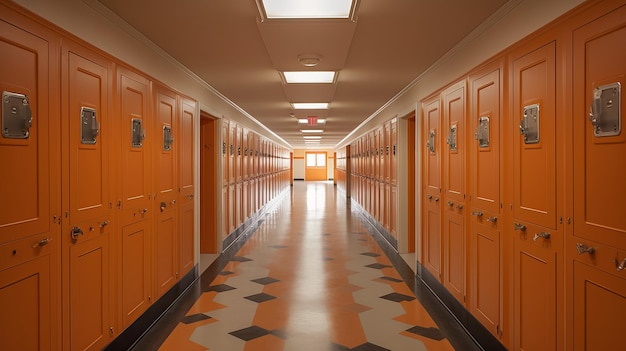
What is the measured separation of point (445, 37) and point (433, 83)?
1.12 metres

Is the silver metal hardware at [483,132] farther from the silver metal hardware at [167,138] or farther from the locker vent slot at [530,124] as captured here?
the silver metal hardware at [167,138]

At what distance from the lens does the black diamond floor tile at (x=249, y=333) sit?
11.1ft

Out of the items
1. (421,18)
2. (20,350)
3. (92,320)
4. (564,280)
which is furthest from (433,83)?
(20,350)

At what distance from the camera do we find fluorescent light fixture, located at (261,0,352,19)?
291 cm

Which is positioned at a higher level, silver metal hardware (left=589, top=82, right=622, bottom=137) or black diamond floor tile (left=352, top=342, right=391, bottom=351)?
silver metal hardware (left=589, top=82, right=622, bottom=137)

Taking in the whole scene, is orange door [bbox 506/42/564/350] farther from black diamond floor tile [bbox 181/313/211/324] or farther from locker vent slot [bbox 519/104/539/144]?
black diamond floor tile [bbox 181/313/211/324]

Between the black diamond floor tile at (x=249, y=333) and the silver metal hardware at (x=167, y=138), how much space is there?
1945mm

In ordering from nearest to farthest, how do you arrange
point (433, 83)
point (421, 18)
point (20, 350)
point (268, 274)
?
point (20, 350) → point (421, 18) → point (433, 83) → point (268, 274)

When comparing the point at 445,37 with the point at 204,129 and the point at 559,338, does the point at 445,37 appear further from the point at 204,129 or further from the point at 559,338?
the point at 204,129

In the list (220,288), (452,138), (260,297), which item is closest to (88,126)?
(260,297)

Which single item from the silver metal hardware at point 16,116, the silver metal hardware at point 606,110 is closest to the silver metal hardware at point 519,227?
the silver metal hardware at point 606,110

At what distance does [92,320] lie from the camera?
268 centimetres

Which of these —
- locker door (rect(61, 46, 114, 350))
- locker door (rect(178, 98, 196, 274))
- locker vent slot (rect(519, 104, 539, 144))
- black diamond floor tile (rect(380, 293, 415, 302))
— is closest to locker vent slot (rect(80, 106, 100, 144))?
locker door (rect(61, 46, 114, 350))

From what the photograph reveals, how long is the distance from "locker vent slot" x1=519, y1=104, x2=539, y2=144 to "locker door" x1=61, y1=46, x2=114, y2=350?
2809 mm
